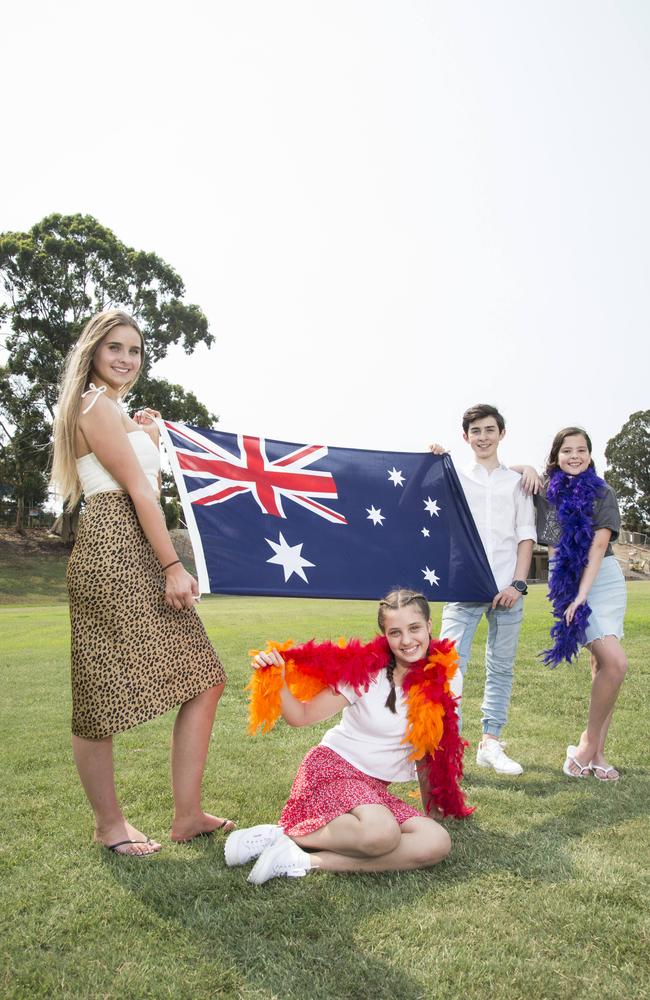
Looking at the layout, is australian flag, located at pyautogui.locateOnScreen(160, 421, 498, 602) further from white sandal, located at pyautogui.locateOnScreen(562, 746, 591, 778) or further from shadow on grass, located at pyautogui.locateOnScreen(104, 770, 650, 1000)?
shadow on grass, located at pyautogui.locateOnScreen(104, 770, 650, 1000)

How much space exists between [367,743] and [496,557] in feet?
5.59

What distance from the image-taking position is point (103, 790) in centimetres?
308

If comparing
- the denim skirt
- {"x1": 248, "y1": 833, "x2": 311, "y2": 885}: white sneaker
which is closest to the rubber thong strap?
{"x1": 248, "y1": 833, "x2": 311, "y2": 885}: white sneaker

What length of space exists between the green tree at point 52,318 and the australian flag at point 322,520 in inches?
955

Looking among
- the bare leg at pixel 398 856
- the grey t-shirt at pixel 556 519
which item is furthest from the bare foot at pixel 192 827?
the grey t-shirt at pixel 556 519

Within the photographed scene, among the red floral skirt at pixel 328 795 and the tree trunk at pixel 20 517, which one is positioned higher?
the tree trunk at pixel 20 517

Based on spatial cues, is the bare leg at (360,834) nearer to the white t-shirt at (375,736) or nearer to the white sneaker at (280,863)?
the white sneaker at (280,863)

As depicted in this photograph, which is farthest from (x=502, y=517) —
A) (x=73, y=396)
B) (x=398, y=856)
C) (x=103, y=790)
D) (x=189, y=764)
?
(x=103, y=790)

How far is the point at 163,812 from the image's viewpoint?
353 cm

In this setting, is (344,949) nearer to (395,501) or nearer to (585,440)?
(395,501)

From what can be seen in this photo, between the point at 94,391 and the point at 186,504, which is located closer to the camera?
the point at 94,391

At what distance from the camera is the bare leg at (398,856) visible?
290 centimetres

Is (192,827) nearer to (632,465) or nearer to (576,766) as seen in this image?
(576,766)

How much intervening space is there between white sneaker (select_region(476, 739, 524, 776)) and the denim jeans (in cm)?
10
